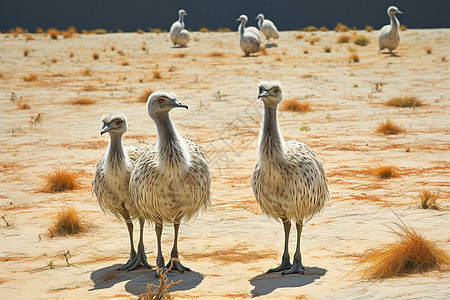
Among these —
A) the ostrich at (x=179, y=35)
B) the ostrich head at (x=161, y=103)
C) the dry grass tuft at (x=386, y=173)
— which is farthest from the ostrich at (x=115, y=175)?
the ostrich at (x=179, y=35)

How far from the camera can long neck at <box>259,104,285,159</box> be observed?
5.16m

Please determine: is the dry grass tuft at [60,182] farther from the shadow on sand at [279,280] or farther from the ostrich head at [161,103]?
the shadow on sand at [279,280]

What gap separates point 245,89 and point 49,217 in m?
10.9

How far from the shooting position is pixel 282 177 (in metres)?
5.13

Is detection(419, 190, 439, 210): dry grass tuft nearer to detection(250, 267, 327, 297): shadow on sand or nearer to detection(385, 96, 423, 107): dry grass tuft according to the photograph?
detection(250, 267, 327, 297): shadow on sand

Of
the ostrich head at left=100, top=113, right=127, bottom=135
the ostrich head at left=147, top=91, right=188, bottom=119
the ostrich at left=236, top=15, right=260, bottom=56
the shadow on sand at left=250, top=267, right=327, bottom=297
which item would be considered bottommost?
the shadow on sand at left=250, top=267, right=327, bottom=297

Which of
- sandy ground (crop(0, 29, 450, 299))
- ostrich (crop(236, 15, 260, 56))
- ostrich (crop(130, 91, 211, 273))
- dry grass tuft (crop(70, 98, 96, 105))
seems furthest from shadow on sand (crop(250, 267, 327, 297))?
ostrich (crop(236, 15, 260, 56))

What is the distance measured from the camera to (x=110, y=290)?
5.01m

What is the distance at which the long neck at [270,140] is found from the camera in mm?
5164

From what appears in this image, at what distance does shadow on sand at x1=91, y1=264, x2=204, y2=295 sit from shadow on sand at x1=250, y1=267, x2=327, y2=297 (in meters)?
0.55

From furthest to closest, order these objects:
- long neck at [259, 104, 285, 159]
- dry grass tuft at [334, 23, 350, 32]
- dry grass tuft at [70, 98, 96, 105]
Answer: dry grass tuft at [334, 23, 350, 32], dry grass tuft at [70, 98, 96, 105], long neck at [259, 104, 285, 159]

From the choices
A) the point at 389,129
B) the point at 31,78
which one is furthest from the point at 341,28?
the point at 389,129

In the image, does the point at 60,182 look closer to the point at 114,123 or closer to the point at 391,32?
the point at 114,123

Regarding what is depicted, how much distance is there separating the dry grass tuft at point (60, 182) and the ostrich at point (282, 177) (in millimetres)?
4167
